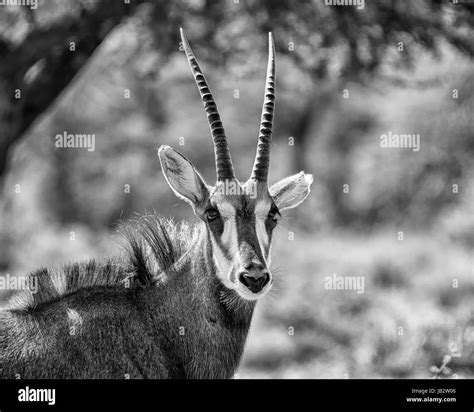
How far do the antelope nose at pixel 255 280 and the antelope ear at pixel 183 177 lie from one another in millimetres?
1166

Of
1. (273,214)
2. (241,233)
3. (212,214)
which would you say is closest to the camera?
(241,233)

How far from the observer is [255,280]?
387 inches

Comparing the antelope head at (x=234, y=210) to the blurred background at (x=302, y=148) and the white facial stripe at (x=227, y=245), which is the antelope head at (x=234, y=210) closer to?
the white facial stripe at (x=227, y=245)

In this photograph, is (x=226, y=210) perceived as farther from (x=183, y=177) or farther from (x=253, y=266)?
(x=253, y=266)

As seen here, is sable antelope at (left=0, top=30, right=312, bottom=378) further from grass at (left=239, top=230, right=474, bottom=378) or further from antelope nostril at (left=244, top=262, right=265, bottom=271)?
grass at (left=239, top=230, right=474, bottom=378)

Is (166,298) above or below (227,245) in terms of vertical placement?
below

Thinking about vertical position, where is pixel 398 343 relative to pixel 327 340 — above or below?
above

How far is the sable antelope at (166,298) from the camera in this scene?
999cm

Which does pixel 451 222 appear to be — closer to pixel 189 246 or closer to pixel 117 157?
pixel 117 157

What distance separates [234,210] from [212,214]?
0.86ft

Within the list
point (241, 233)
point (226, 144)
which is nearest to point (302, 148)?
point (226, 144)
